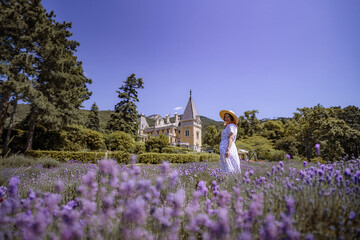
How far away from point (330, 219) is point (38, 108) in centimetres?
1574

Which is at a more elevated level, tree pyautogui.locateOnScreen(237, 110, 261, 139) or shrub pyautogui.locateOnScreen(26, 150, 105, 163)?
tree pyautogui.locateOnScreen(237, 110, 261, 139)

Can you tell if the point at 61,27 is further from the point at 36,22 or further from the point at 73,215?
the point at 73,215

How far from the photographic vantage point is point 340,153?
1520cm

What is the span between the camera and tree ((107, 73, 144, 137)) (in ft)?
79.6

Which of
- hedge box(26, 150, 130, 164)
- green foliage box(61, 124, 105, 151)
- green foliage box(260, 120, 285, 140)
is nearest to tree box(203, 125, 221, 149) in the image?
green foliage box(260, 120, 285, 140)

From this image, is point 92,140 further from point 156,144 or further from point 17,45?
point 17,45

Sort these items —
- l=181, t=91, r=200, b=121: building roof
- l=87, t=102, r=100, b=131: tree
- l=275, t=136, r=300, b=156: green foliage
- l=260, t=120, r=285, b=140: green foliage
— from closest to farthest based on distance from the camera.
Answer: l=275, t=136, r=300, b=156: green foliage, l=87, t=102, r=100, b=131: tree, l=260, t=120, r=285, b=140: green foliage, l=181, t=91, r=200, b=121: building roof

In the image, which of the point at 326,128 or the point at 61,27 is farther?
the point at 326,128

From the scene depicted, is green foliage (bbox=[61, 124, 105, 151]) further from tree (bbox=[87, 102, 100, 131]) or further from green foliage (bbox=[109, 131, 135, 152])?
tree (bbox=[87, 102, 100, 131])

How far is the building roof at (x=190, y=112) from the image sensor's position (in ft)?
126

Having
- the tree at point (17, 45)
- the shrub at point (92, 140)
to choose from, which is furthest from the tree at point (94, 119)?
the tree at point (17, 45)

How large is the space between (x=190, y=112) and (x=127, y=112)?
55.0 ft

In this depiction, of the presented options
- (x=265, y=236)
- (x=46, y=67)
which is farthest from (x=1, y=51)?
(x=265, y=236)

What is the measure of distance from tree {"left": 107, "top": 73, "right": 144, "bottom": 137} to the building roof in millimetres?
14378
